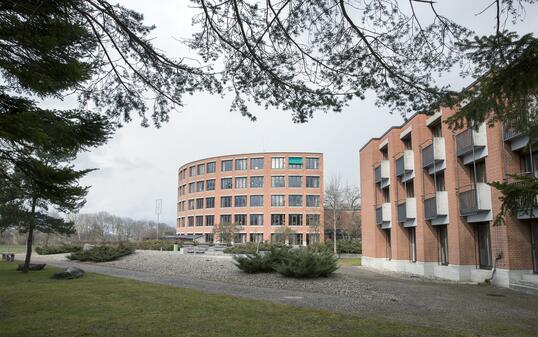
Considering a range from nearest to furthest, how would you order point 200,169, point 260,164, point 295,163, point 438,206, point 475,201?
point 475,201, point 438,206, point 295,163, point 260,164, point 200,169

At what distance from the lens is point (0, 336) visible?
8070mm

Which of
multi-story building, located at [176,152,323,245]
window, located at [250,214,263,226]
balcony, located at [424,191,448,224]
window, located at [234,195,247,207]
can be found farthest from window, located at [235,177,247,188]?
balcony, located at [424,191,448,224]

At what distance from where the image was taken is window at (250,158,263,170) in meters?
91.8

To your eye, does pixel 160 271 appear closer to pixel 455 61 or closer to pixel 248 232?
pixel 455 61

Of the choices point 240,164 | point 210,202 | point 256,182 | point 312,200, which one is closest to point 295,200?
point 312,200

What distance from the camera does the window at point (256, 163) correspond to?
9181 cm

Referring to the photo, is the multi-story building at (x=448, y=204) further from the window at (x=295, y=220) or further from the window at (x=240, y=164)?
the window at (x=240, y=164)

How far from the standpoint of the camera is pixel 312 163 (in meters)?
91.4

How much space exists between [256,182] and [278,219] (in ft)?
28.9

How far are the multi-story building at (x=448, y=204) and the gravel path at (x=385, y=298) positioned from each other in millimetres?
2206

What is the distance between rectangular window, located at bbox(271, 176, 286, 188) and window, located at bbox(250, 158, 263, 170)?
3519 mm

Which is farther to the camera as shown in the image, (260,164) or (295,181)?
(260,164)

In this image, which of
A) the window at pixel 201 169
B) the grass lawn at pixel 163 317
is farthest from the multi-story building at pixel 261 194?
the grass lawn at pixel 163 317

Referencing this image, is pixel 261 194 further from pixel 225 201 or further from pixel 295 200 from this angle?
pixel 225 201
